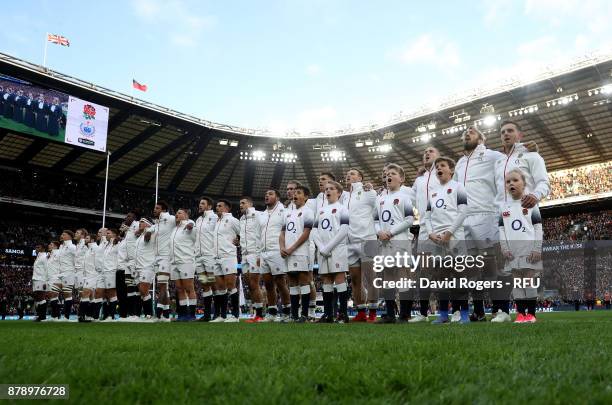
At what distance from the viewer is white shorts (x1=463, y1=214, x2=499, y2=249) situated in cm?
642

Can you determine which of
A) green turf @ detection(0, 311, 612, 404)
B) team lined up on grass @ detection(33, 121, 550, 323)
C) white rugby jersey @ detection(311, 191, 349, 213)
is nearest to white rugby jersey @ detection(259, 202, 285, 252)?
team lined up on grass @ detection(33, 121, 550, 323)

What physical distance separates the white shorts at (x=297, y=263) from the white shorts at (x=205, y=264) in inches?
83.9

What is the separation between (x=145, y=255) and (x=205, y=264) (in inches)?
53.8

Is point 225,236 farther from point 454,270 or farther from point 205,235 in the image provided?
point 454,270

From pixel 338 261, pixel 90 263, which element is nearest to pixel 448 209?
pixel 338 261

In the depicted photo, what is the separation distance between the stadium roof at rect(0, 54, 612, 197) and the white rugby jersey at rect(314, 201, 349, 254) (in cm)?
2398

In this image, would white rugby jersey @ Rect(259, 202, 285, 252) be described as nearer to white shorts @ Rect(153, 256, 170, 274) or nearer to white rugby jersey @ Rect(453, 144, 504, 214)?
white shorts @ Rect(153, 256, 170, 274)

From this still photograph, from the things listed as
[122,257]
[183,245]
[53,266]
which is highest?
[183,245]

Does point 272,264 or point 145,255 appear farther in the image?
point 145,255

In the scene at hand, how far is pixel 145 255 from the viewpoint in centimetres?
984

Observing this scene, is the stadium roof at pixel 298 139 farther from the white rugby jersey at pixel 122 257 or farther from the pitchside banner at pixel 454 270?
the pitchside banner at pixel 454 270

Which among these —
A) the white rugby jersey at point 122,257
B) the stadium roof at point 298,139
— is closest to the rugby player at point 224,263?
the white rugby jersey at point 122,257

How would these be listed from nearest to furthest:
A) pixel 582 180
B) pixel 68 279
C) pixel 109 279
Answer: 1. pixel 109 279
2. pixel 68 279
3. pixel 582 180

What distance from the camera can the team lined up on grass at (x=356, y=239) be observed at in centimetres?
619
